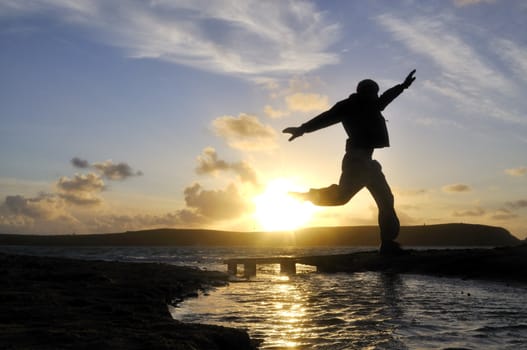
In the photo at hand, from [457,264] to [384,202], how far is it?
311cm

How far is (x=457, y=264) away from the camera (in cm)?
1453

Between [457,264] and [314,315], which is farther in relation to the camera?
[457,264]

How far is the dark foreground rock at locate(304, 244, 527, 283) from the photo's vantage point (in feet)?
42.1

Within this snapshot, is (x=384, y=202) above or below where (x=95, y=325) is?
above

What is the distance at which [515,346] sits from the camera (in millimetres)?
4934

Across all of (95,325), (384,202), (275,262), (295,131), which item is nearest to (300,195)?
(295,131)

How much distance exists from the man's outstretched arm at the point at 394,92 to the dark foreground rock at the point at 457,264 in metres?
4.98

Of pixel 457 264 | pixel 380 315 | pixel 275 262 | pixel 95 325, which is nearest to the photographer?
pixel 95 325

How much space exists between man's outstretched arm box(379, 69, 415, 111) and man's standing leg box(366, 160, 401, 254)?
1.56 meters

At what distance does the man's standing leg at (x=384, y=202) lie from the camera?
42.9 feet

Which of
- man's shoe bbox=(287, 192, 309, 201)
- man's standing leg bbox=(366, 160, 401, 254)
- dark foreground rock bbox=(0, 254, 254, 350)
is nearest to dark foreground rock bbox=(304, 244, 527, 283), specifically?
man's standing leg bbox=(366, 160, 401, 254)

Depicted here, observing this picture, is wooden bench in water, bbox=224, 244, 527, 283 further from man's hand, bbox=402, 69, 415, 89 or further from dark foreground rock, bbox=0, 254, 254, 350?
dark foreground rock, bbox=0, 254, 254, 350

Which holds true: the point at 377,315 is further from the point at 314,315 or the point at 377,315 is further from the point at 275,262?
the point at 275,262

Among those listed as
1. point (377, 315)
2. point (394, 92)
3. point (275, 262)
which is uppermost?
point (394, 92)
